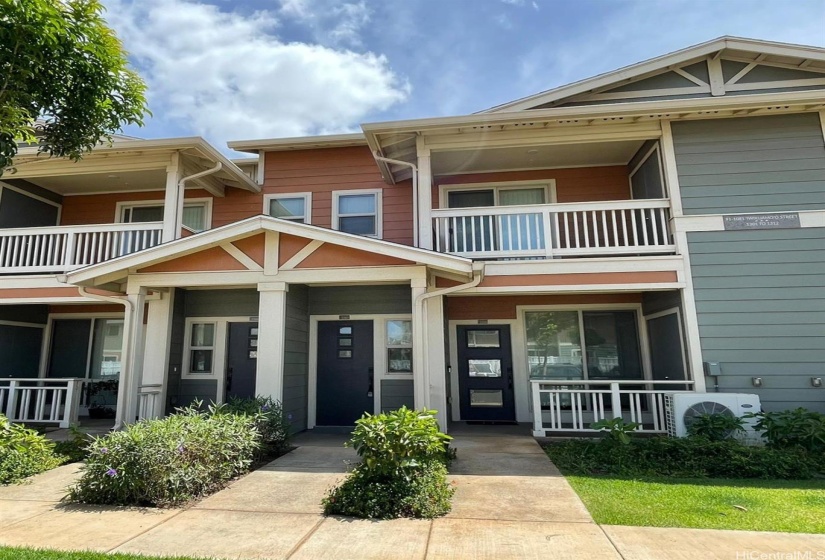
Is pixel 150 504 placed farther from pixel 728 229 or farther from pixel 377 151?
pixel 728 229

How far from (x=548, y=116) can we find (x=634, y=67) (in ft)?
7.48

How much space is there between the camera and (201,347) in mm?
9008

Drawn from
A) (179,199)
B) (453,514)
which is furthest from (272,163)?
(453,514)

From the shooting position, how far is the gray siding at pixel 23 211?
9.34 metres

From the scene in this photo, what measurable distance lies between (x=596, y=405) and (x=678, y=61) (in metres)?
6.26

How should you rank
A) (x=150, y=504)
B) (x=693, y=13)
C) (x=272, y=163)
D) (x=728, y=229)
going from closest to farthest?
(x=150, y=504), (x=728, y=229), (x=693, y=13), (x=272, y=163)

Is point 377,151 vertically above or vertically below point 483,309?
above

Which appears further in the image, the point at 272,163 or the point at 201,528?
the point at 272,163

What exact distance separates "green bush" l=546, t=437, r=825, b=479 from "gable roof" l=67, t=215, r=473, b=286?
2915 millimetres

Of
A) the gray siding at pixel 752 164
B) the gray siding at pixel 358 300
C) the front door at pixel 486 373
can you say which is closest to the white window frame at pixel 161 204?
the gray siding at pixel 358 300

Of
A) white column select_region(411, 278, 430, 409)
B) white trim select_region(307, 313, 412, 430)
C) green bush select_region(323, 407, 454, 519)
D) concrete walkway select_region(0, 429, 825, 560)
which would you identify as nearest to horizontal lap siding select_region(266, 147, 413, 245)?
white trim select_region(307, 313, 412, 430)

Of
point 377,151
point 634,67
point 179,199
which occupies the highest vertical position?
point 634,67

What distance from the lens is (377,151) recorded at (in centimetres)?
824

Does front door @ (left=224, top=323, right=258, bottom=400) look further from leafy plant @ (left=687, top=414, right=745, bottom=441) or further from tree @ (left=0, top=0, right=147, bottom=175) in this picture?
leafy plant @ (left=687, top=414, right=745, bottom=441)
